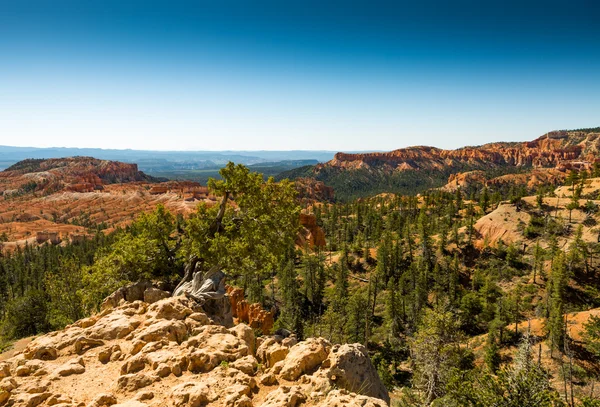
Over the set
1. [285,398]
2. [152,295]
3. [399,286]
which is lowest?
[399,286]

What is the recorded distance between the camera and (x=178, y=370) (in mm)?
11031

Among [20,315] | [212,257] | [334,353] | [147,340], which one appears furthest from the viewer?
[20,315]

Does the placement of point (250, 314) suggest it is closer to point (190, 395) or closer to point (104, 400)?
point (104, 400)

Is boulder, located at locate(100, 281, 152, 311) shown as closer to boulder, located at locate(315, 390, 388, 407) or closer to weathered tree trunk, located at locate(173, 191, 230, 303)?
weathered tree trunk, located at locate(173, 191, 230, 303)

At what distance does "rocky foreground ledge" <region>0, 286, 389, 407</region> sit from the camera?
9461 millimetres

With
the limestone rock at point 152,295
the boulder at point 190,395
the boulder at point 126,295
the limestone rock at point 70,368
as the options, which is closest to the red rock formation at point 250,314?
the boulder at point 126,295

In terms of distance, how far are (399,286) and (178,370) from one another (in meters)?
75.1

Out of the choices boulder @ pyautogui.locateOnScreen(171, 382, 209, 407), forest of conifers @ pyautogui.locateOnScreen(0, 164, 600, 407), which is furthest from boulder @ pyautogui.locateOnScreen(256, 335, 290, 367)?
forest of conifers @ pyautogui.locateOnScreen(0, 164, 600, 407)

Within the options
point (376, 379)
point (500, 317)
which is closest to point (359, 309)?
point (500, 317)

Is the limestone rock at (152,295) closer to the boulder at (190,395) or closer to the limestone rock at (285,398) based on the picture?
the boulder at (190,395)

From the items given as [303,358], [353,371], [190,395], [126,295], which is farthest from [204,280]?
[353,371]

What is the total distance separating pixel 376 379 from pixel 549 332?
206 ft

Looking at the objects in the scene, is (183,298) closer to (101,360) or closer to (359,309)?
Result: (101,360)

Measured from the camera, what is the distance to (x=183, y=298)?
17.0m
